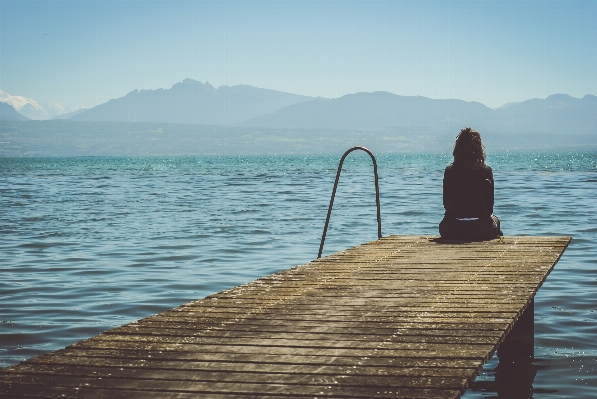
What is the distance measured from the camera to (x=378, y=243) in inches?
398

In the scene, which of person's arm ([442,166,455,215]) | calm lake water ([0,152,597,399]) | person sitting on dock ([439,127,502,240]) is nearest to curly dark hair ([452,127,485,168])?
person sitting on dock ([439,127,502,240])

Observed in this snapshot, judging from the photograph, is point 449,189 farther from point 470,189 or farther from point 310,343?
point 310,343

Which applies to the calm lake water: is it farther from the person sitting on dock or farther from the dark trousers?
the person sitting on dock

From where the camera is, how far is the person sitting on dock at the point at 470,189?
9336 millimetres

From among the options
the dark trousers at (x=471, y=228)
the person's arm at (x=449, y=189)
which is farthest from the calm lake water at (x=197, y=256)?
the person's arm at (x=449, y=189)

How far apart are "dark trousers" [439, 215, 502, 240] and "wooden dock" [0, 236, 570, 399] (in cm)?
239

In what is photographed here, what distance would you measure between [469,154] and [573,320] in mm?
2307

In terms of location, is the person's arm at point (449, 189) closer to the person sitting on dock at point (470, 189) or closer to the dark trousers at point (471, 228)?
the person sitting on dock at point (470, 189)

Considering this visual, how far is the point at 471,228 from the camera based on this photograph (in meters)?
9.84

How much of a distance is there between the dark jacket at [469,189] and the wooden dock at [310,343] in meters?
2.11

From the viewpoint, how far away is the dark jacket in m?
9.38

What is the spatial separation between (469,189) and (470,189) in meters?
0.01

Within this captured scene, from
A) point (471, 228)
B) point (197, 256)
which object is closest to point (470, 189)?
point (471, 228)

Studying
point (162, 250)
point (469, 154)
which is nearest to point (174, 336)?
point (469, 154)
